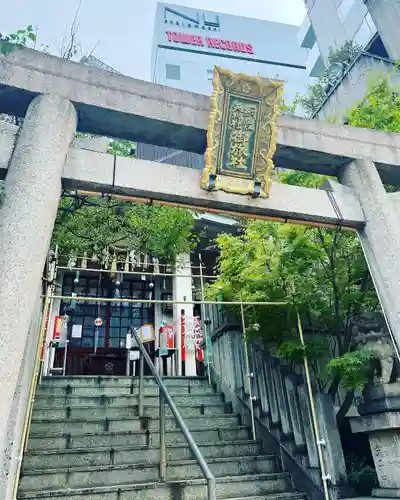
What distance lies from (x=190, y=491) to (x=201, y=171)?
3.52 m

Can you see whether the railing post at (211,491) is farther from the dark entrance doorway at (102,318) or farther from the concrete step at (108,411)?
the dark entrance doorway at (102,318)

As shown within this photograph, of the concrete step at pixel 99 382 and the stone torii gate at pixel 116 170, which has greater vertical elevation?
the stone torii gate at pixel 116 170

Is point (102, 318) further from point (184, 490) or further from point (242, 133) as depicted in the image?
point (242, 133)

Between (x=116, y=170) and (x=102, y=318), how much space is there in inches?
318

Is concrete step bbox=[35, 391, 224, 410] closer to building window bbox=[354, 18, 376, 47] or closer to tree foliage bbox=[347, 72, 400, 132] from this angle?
tree foliage bbox=[347, 72, 400, 132]

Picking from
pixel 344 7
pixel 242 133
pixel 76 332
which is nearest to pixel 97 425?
pixel 242 133

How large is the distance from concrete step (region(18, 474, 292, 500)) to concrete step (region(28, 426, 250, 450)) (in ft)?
2.99

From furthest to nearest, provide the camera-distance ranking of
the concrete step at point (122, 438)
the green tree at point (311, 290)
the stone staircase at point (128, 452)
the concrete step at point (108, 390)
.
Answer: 1. the concrete step at point (108, 390)
2. the green tree at point (311, 290)
3. the concrete step at point (122, 438)
4. the stone staircase at point (128, 452)

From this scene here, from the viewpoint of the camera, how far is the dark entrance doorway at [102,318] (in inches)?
430

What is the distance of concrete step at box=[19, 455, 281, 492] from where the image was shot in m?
4.06

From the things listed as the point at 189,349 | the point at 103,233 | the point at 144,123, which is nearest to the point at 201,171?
the point at 144,123

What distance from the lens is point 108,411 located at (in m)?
5.66

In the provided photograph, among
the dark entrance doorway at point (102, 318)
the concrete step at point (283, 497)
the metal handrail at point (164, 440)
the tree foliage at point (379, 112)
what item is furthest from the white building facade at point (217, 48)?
the concrete step at point (283, 497)

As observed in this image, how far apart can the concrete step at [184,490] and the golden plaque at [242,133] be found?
3.23 metres
